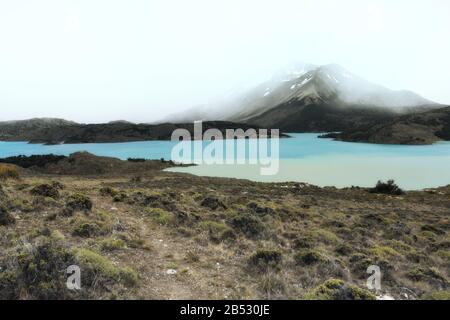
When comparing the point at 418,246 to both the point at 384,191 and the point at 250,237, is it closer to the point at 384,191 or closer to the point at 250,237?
the point at 250,237

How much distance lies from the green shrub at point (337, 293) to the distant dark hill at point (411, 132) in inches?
5786

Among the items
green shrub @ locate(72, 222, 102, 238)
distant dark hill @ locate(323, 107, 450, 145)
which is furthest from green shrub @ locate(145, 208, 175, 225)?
distant dark hill @ locate(323, 107, 450, 145)

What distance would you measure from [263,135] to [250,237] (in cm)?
18641

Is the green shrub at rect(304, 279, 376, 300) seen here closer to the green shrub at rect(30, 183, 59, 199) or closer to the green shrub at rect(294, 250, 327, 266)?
the green shrub at rect(294, 250, 327, 266)

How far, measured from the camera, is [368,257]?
12.6 m

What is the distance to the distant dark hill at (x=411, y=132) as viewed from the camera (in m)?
145

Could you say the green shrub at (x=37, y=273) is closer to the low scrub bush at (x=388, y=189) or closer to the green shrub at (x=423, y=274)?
the green shrub at (x=423, y=274)

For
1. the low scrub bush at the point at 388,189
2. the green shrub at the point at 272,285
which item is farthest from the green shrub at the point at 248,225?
the low scrub bush at the point at 388,189

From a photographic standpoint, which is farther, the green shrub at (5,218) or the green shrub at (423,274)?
the green shrub at (5,218)

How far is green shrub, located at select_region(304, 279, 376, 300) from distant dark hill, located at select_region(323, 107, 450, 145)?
147m

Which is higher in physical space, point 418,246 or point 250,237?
point 250,237

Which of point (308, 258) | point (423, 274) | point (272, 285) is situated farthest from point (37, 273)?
point (423, 274)

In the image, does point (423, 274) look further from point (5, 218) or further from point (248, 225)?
point (5, 218)
